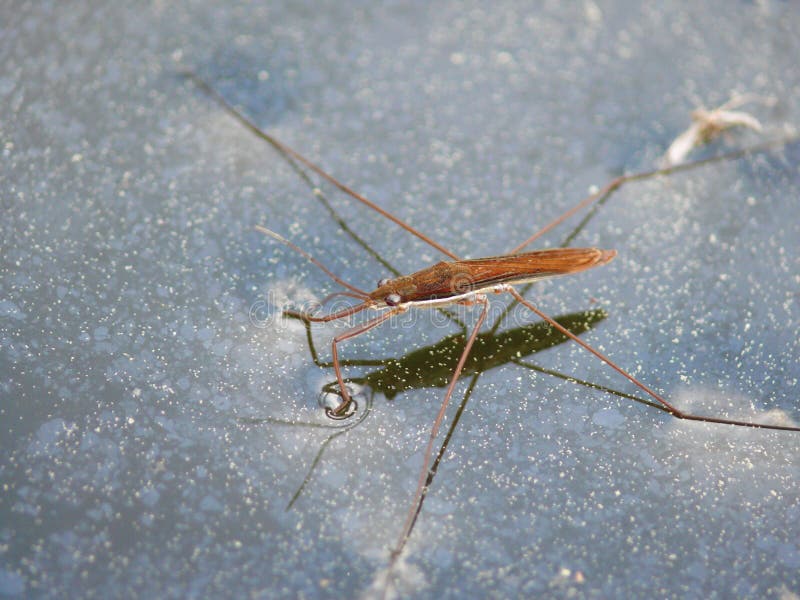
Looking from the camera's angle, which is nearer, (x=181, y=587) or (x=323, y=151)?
(x=181, y=587)

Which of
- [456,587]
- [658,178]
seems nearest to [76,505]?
[456,587]

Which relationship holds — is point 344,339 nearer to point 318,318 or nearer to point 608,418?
point 318,318

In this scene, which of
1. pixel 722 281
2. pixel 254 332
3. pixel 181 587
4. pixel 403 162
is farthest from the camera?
pixel 403 162

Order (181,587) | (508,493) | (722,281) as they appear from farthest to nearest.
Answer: (722,281) → (508,493) → (181,587)

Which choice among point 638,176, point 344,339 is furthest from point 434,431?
point 638,176

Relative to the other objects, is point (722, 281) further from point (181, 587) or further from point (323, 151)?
point (181, 587)

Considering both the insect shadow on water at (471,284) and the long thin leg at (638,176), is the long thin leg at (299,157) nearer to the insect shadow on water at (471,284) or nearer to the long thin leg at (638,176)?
the insect shadow on water at (471,284)

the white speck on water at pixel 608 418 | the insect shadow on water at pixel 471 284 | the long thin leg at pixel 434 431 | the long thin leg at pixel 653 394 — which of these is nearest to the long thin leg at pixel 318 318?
the insect shadow on water at pixel 471 284
